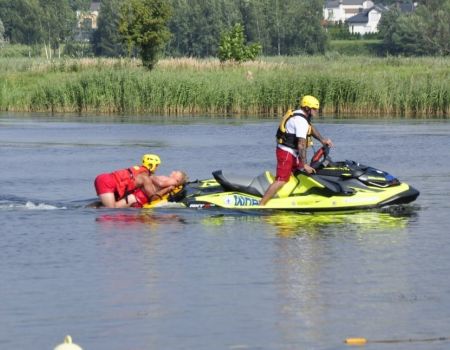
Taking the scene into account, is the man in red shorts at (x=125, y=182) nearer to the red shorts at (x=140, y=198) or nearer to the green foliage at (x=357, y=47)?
the red shorts at (x=140, y=198)

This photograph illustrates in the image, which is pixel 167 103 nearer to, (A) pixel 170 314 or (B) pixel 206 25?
(A) pixel 170 314

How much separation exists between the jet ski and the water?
19 cm

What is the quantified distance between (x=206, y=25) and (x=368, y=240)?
93.2m

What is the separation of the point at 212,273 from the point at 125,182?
14.5 ft

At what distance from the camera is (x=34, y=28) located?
118 metres

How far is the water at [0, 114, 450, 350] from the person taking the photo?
36.7 ft

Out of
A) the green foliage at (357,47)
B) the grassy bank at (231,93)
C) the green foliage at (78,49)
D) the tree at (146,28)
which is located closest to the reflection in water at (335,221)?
the grassy bank at (231,93)

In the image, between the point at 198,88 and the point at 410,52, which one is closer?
the point at 198,88

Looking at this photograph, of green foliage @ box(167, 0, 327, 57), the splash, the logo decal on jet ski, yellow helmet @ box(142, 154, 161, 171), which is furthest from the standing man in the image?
green foliage @ box(167, 0, 327, 57)

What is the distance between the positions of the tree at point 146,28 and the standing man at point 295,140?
125 ft

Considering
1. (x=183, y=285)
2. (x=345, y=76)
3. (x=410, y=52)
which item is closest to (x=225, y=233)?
(x=183, y=285)

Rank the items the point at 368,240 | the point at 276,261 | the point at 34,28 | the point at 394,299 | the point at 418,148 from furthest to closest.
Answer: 1. the point at 34,28
2. the point at 418,148
3. the point at 368,240
4. the point at 276,261
5. the point at 394,299

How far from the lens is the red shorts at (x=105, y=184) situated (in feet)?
59.1

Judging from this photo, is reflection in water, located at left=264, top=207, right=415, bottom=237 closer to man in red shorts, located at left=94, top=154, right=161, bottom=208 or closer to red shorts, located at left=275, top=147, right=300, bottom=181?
red shorts, located at left=275, top=147, right=300, bottom=181
